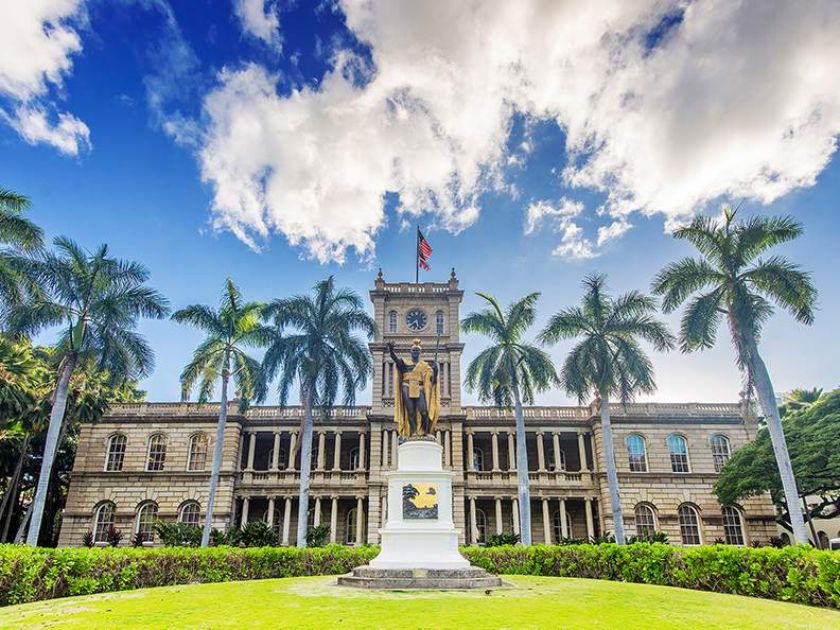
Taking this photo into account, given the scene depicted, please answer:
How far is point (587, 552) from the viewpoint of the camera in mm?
15836

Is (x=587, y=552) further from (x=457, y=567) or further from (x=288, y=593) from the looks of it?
(x=288, y=593)

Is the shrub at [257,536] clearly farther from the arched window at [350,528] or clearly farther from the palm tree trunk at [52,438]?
the arched window at [350,528]

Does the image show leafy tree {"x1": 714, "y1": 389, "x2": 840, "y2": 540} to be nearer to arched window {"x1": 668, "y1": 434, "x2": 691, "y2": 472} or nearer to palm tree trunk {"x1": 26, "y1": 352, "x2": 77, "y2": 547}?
arched window {"x1": 668, "y1": 434, "x2": 691, "y2": 472}

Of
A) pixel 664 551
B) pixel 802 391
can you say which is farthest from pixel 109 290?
pixel 802 391

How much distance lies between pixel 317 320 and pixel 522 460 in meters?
11.2

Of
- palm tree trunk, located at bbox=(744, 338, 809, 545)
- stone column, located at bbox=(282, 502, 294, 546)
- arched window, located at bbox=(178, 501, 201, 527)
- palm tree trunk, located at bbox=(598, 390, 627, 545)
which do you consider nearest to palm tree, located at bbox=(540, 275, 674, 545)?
palm tree trunk, located at bbox=(598, 390, 627, 545)

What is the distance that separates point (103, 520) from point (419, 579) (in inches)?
1141

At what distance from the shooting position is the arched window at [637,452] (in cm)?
3253

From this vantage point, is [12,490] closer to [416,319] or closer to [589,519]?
[416,319]

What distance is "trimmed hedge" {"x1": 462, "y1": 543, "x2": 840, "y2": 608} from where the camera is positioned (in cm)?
995

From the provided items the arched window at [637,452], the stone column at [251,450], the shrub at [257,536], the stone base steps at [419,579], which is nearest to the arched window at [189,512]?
the stone column at [251,450]

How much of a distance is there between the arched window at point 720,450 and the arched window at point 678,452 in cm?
162

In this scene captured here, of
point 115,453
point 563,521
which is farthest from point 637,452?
point 115,453

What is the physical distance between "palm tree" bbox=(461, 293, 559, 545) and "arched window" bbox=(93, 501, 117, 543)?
22669mm
